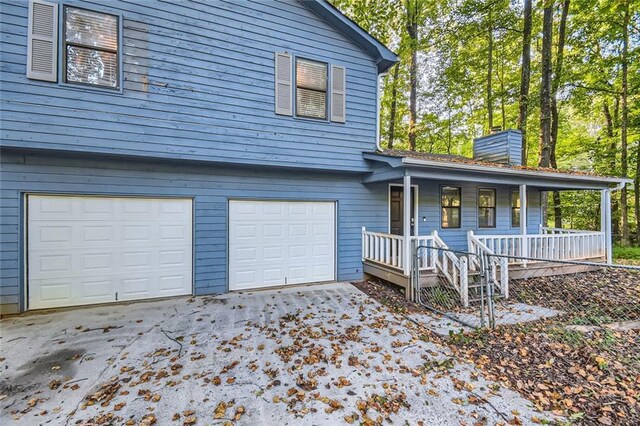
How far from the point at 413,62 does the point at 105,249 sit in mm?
15625

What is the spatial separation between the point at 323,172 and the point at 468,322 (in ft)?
14.1

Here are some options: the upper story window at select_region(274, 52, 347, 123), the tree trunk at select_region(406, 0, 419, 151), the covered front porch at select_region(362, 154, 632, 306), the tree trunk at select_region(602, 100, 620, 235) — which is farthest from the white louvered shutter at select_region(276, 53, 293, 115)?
the tree trunk at select_region(602, 100, 620, 235)

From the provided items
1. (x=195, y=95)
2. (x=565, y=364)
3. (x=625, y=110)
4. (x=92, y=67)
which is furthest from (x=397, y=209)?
(x=625, y=110)

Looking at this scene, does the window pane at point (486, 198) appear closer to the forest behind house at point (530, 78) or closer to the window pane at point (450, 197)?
the window pane at point (450, 197)

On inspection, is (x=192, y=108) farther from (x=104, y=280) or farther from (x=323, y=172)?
(x=104, y=280)

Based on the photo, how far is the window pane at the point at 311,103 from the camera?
640 centimetres

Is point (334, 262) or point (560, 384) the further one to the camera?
point (334, 262)

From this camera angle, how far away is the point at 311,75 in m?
6.50

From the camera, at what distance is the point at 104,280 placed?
5.29 metres

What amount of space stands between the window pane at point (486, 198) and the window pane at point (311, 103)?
18.7 ft

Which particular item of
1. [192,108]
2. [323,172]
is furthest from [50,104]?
[323,172]

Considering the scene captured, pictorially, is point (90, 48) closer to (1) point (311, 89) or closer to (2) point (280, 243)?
(1) point (311, 89)

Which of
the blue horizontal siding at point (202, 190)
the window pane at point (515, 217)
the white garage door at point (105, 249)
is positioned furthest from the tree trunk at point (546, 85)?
the white garage door at point (105, 249)

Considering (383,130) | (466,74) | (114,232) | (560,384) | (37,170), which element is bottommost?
(560,384)
